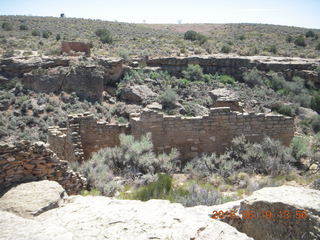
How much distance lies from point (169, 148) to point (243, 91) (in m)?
17.2

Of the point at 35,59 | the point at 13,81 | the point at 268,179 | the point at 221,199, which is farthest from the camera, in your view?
the point at 35,59

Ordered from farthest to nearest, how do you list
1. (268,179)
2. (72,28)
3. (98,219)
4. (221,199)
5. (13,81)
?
(72,28) → (13,81) → (268,179) → (221,199) → (98,219)

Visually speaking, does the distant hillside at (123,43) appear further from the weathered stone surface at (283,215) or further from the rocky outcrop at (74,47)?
the weathered stone surface at (283,215)

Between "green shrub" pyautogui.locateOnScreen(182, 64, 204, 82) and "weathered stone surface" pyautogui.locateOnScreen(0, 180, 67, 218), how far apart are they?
72.7 feet

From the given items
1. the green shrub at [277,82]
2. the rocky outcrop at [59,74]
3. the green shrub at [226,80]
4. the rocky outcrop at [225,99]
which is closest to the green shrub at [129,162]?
the rocky outcrop at [225,99]

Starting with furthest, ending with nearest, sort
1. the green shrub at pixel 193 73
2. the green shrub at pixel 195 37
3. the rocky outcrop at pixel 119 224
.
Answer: the green shrub at pixel 195 37 → the green shrub at pixel 193 73 → the rocky outcrop at pixel 119 224

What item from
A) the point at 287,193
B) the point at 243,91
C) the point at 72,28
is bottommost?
the point at 243,91

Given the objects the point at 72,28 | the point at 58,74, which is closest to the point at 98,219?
the point at 58,74

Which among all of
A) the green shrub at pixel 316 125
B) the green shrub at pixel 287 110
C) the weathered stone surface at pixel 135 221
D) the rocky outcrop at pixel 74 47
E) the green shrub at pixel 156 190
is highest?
the rocky outcrop at pixel 74 47

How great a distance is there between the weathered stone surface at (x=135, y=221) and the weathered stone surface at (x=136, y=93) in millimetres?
17636

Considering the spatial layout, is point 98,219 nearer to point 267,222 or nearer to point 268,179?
point 267,222

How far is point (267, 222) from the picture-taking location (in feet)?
12.0
